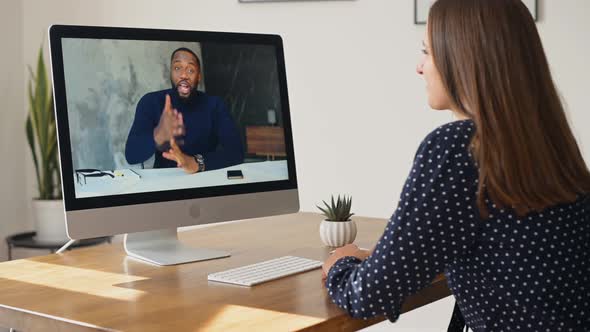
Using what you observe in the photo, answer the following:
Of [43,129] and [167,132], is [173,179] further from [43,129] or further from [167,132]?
Result: [43,129]

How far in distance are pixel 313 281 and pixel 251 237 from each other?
0.60 m

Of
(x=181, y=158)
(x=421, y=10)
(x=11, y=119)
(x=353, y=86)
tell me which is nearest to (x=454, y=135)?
(x=181, y=158)

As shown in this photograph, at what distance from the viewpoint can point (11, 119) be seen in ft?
14.4

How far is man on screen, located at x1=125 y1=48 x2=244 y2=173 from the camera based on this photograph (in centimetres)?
201

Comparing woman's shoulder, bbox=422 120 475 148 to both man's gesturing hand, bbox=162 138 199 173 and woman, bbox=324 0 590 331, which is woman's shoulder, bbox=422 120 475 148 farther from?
man's gesturing hand, bbox=162 138 199 173

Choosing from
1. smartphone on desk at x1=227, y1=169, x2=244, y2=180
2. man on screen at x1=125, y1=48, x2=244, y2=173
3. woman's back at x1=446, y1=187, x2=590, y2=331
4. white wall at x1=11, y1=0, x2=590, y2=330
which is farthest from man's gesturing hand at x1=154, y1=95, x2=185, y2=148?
white wall at x1=11, y1=0, x2=590, y2=330

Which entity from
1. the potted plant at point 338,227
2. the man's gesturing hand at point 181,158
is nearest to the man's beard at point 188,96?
the man's gesturing hand at point 181,158

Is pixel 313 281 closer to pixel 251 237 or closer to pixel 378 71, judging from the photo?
pixel 251 237

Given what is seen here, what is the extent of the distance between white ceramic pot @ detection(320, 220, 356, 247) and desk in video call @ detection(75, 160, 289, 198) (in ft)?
0.59

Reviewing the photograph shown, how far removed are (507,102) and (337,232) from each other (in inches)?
34.2

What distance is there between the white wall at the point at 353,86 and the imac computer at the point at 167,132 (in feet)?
4.25

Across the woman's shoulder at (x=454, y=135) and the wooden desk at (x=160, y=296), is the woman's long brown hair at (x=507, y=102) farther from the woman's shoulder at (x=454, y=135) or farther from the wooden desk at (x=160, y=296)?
the wooden desk at (x=160, y=296)

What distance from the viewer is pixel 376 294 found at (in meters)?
1.48

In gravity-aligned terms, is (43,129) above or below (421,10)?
below
